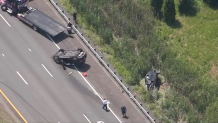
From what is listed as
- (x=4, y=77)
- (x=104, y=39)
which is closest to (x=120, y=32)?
(x=104, y=39)

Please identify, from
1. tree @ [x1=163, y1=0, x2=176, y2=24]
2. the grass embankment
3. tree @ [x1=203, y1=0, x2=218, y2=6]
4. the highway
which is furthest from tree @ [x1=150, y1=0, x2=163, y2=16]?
the highway

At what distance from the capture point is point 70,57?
4706 cm

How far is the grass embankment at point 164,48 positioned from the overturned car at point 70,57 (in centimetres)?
329

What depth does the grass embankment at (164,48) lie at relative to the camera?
4491 cm

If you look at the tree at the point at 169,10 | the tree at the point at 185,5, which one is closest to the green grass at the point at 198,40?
the tree at the point at 169,10

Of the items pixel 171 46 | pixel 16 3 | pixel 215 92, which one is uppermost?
pixel 16 3

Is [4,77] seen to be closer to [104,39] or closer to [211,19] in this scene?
[104,39]

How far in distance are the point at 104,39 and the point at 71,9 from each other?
6301mm

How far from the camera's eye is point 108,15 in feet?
174

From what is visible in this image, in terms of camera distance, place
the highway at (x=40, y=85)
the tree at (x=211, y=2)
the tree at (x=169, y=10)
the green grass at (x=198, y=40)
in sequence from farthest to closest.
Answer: the tree at (x=211, y=2) < the tree at (x=169, y=10) < the green grass at (x=198, y=40) < the highway at (x=40, y=85)

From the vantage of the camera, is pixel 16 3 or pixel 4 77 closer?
pixel 4 77

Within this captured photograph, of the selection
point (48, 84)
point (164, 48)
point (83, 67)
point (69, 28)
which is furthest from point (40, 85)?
point (164, 48)

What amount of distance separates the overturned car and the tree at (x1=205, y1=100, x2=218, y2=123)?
13.1 metres

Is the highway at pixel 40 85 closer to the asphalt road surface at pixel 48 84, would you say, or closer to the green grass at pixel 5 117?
the asphalt road surface at pixel 48 84
